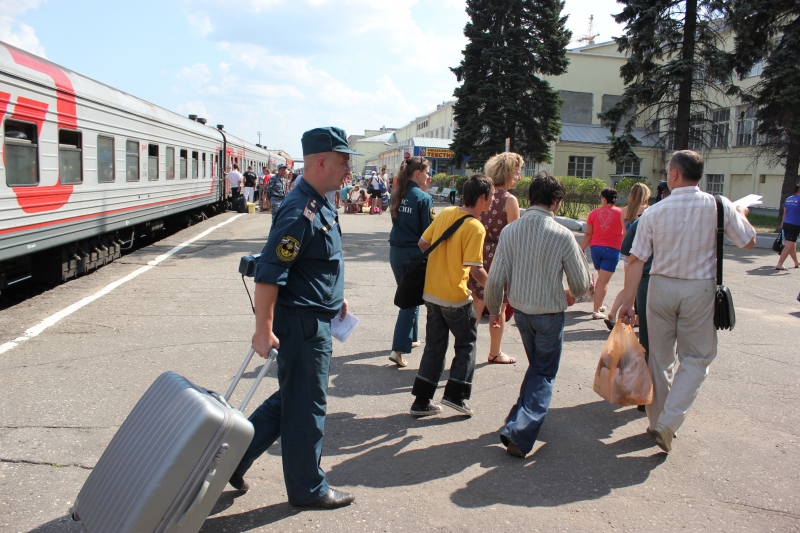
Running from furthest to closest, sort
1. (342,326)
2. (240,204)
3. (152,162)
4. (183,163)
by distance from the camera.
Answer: (240,204) < (183,163) < (152,162) < (342,326)

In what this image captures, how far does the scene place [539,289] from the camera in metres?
4.07

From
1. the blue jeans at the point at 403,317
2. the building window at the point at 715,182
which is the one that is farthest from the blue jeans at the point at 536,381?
the building window at the point at 715,182

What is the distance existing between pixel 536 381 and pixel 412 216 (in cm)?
211

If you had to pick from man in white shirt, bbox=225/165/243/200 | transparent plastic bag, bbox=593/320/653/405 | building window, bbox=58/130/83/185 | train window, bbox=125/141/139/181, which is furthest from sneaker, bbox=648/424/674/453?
man in white shirt, bbox=225/165/243/200

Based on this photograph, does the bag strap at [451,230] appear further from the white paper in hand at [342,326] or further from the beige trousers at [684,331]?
the beige trousers at [684,331]

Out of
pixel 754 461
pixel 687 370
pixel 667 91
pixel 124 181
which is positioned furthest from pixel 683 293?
pixel 667 91

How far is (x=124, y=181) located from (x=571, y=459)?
10321 millimetres

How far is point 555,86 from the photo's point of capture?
145 feet

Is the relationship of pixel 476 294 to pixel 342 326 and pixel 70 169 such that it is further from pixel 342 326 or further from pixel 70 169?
pixel 70 169

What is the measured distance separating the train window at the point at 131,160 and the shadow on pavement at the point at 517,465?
31.1 ft

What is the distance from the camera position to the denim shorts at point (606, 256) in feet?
25.7

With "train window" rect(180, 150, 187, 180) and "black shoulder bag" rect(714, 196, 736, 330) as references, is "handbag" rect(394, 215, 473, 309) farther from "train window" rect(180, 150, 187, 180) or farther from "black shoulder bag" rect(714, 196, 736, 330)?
"train window" rect(180, 150, 187, 180)

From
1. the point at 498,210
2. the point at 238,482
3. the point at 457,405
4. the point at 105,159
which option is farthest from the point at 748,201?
the point at 105,159

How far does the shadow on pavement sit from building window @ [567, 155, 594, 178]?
39408 mm
